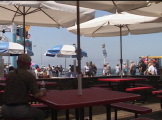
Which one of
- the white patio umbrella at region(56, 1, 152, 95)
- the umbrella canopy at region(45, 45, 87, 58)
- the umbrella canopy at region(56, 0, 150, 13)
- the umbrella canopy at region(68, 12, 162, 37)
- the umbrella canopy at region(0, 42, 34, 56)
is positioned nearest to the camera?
the white patio umbrella at region(56, 1, 152, 95)

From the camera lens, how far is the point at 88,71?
1761cm

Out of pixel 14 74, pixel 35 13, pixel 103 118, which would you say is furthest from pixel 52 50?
pixel 14 74

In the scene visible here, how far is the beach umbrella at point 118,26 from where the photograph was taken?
23.7 feet

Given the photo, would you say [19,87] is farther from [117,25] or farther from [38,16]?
[117,25]

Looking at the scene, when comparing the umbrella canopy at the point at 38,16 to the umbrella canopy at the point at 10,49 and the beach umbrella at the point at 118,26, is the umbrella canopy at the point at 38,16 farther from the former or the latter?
the umbrella canopy at the point at 10,49

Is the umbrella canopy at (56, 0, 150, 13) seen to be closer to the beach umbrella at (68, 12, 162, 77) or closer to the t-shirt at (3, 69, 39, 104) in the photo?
the t-shirt at (3, 69, 39, 104)

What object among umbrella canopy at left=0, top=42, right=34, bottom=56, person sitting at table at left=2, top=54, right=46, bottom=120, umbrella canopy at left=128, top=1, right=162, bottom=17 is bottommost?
person sitting at table at left=2, top=54, right=46, bottom=120

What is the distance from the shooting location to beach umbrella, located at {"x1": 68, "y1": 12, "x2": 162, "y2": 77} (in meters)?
7.23

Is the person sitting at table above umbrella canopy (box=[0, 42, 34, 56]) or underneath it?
underneath

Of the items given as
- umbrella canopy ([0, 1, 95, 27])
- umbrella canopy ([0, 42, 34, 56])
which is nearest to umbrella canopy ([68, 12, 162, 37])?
umbrella canopy ([0, 1, 95, 27])

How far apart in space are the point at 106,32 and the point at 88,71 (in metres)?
8.22

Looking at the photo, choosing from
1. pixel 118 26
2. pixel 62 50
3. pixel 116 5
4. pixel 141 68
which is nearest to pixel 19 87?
pixel 116 5

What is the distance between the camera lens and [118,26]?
8562mm

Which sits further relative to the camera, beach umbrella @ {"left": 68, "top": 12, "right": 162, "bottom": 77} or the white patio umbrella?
beach umbrella @ {"left": 68, "top": 12, "right": 162, "bottom": 77}
